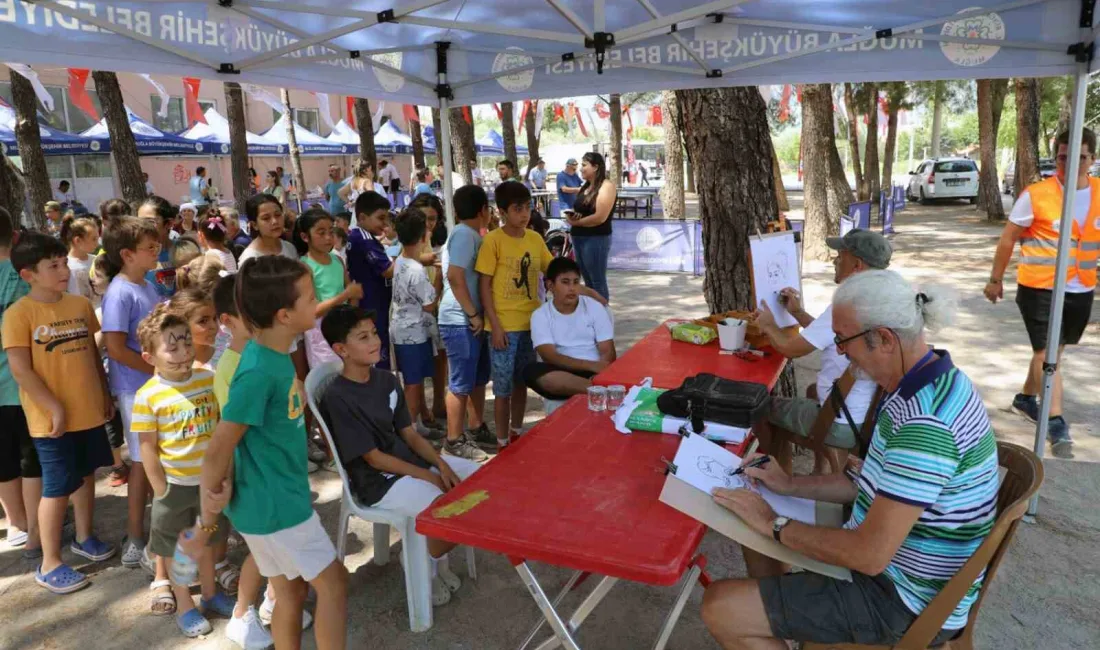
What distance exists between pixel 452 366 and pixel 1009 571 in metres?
3.03

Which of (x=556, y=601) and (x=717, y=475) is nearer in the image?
(x=717, y=475)

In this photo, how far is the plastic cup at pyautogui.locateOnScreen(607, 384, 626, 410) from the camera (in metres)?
2.95

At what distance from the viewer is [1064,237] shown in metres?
3.43

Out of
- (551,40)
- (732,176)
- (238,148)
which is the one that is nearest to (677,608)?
(551,40)

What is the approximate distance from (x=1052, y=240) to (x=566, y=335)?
3.00m

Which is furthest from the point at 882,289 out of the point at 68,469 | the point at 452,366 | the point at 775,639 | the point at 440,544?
the point at 68,469

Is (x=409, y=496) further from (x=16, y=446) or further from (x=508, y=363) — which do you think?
(x=16, y=446)

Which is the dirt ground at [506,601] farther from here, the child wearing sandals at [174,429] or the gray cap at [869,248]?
the gray cap at [869,248]

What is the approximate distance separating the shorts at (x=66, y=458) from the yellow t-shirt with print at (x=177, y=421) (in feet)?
2.45

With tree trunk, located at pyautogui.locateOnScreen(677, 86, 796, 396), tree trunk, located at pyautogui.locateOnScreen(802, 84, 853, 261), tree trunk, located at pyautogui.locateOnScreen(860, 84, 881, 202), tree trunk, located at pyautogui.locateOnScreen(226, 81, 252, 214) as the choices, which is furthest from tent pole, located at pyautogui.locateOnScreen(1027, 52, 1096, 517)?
tree trunk, located at pyautogui.locateOnScreen(860, 84, 881, 202)

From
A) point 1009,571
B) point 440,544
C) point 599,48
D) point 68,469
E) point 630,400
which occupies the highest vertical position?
point 599,48

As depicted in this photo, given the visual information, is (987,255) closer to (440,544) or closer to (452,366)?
(452,366)

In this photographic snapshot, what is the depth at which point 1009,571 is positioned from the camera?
317 cm

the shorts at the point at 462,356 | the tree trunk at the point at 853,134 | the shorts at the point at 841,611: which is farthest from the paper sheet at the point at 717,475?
the tree trunk at the point at 853,134
